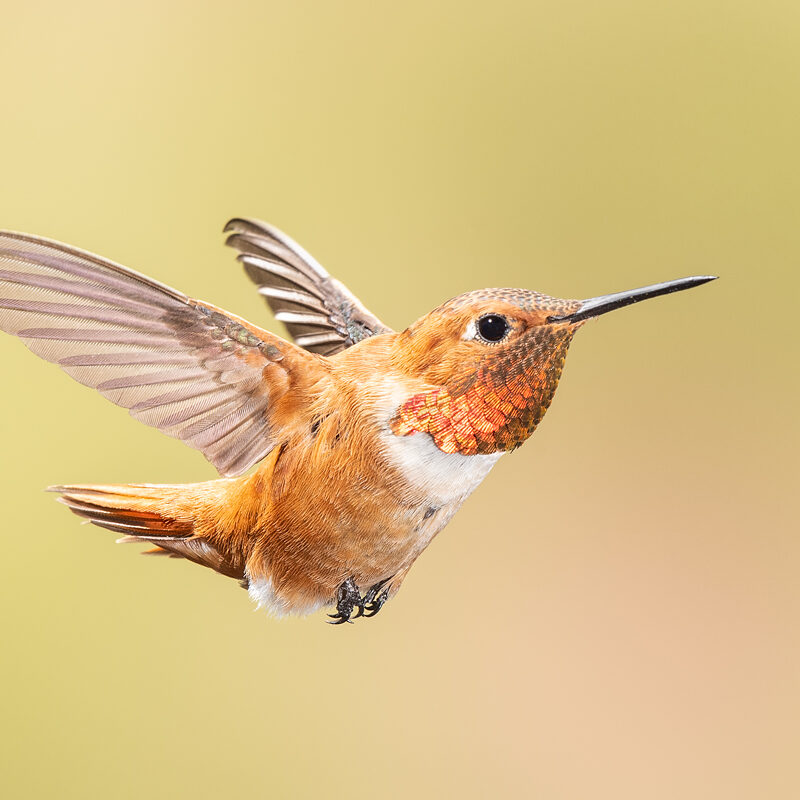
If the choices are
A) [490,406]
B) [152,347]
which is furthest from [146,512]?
[490,406]

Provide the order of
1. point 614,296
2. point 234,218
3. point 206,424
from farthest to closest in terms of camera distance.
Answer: point 234,218, point 206,424, point 614,296

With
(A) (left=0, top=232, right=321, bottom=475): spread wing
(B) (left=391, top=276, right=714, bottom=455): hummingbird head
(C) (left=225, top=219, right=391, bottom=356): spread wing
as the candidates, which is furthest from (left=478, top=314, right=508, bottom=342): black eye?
(C) (left=225, top=219, right=391, bottom=356): spread wing

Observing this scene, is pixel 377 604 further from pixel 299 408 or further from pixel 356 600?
pixel 299 408

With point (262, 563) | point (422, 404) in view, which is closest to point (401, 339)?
point (422, 404)

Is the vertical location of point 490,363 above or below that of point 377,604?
above

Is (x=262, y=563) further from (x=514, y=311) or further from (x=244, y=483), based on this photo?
(x=514, y=311)

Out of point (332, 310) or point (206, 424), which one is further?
point (332, 310)
